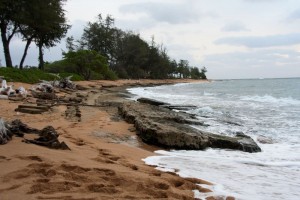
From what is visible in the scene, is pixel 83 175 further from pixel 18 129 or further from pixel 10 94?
pixel 10 94

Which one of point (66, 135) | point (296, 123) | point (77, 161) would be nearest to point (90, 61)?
point (296, 123)

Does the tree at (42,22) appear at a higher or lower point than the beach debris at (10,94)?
higher

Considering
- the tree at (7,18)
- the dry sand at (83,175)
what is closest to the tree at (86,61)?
the tree at (7,18)

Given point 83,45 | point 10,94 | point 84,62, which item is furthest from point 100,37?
point 10,94

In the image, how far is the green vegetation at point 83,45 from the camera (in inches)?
1101

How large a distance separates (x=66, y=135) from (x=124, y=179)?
10.6 feet

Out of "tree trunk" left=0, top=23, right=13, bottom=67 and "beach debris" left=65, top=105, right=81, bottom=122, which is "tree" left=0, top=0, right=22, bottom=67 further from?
"beach debris" left=65, top=105, right=81, bottom=122

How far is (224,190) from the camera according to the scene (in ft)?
14.3

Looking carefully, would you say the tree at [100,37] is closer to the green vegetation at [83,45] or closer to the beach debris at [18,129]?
the green vegetation at [83,45]

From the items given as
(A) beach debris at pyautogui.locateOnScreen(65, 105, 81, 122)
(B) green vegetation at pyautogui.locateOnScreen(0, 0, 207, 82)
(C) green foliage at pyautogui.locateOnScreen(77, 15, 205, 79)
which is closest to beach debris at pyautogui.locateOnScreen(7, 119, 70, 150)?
(A) beach debris at pyautogui.locateOnScreen(65, 105, 81, 122)

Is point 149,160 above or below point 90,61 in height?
below

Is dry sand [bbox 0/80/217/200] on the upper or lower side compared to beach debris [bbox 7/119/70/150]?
lower

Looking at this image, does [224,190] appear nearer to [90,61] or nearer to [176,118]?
[176,118]

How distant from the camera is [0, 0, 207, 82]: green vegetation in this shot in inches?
1101
